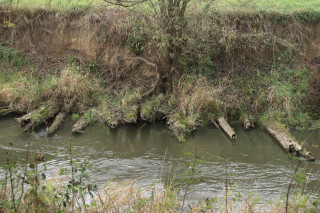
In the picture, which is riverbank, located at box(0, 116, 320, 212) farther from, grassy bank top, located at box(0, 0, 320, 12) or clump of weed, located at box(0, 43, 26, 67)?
grassy bank top, located at box(0, 0, 320, 12)

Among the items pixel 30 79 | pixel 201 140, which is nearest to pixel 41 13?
pixel 30 79

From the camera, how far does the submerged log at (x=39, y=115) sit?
425 inches

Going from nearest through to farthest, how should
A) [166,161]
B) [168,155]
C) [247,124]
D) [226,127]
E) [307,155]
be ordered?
[307,155], [166,161], [168,155], [226,127], [247,124]

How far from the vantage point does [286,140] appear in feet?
32.8

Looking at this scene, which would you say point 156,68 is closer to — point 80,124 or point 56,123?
point 80,124

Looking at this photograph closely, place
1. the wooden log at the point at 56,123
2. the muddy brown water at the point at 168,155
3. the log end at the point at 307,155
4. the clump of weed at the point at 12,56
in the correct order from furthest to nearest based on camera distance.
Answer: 1. the clump of weed at the point at 12,56
2. the wooden log at the point at 56,123
3. the log end at the point at 307,155
4. the muddy brown water at the point at 168,155

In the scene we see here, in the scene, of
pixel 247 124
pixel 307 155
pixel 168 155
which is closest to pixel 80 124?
pixel 168 155

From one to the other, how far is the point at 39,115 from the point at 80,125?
127 centimetres

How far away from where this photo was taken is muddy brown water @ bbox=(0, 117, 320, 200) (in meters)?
7.80

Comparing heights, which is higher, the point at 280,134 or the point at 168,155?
the point at 280,134

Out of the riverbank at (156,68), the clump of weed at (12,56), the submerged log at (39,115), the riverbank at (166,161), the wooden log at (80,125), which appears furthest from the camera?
the clump of weed at (12,56)

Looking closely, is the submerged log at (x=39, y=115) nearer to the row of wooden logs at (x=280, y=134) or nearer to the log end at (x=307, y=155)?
the row of wooden logs at (x=280, y=134)

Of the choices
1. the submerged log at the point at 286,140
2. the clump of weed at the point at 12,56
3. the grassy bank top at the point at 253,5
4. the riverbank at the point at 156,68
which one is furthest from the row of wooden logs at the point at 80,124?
the grassy bank top at the point at 253,5

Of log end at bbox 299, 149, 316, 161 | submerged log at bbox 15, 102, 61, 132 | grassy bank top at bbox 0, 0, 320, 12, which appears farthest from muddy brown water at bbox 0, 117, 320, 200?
grassy bank top at bbox 0, 0, 320, 12
